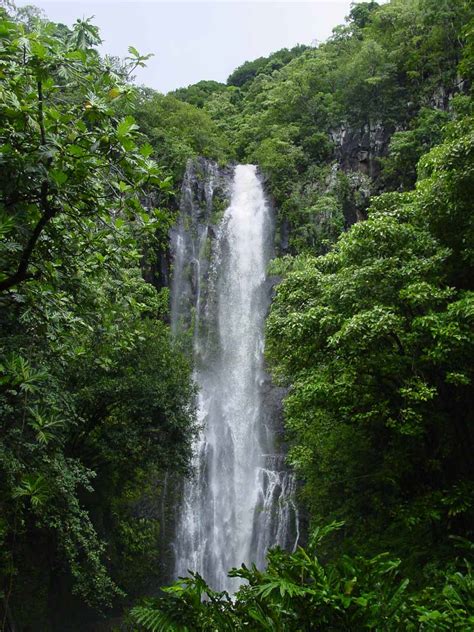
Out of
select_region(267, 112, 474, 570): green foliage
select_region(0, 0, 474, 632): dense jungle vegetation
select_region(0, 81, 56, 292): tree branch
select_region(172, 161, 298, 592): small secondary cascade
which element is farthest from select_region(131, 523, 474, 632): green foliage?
select_region(172, 161, 298, 592): small secondary cascade

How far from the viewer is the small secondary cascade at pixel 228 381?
44.0 feet

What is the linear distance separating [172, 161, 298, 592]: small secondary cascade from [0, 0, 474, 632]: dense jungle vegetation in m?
1.56

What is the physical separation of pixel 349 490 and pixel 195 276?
12.5 meters

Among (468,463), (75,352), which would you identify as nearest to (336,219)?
(468,463)

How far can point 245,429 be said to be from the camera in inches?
636

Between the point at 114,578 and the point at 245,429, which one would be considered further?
the point at 245,429

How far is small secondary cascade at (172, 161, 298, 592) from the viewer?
528 inches

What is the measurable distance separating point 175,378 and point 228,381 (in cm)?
656

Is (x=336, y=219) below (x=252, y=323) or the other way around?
the other way around

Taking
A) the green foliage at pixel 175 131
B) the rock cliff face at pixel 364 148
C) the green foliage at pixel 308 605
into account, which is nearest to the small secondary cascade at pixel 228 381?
the green foliage at pixel 175 131

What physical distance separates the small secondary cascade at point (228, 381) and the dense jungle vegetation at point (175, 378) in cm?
156

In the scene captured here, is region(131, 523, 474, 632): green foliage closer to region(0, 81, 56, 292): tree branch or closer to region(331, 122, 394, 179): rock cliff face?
region(0, 81, 56, 292): tree branch

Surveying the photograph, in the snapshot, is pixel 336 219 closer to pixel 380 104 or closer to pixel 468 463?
pixel 380 104

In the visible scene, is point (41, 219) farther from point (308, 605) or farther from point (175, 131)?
point (175, 131)
